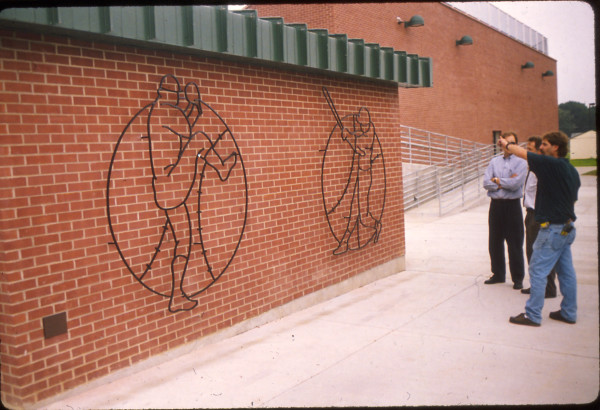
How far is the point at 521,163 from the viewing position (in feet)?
21.0

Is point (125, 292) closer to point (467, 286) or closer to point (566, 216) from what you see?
point (566, 216)

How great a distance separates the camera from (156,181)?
4.31 metres

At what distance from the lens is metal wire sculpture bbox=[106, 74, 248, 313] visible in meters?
4.10

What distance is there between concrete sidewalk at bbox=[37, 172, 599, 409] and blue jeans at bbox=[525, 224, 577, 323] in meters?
0.18

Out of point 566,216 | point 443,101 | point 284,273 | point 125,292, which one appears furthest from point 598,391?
point 443,101

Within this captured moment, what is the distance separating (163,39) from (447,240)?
24.9ft

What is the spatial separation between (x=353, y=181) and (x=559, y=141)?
2.59 metres

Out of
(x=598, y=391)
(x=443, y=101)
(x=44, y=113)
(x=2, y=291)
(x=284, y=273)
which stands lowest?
(x=598, y=391)

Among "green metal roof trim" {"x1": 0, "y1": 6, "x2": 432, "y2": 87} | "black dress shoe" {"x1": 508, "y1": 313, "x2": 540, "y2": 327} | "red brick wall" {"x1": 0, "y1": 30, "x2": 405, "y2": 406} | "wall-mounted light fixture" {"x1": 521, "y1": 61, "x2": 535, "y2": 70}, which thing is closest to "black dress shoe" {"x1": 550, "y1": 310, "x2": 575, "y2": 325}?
"black dress shoe" {"x1": 508, "y1": 313, "x2": 540, "y2": 327}

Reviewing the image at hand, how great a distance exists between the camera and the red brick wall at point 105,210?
3.43m

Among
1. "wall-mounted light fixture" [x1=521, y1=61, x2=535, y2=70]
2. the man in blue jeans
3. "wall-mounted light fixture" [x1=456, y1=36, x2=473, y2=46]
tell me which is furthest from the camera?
"wall-mounted light fixture" [x1=521, y1=61, x2=535, y2=70]

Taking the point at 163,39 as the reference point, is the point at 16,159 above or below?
below

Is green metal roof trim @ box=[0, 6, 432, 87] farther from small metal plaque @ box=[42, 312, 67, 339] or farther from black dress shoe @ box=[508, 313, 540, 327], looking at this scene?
black dress shoe @ box=[508, 313, 540, 327]

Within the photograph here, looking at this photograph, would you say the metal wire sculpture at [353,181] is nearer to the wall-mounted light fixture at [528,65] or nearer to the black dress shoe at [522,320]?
the black dress shoe at [522,320]
